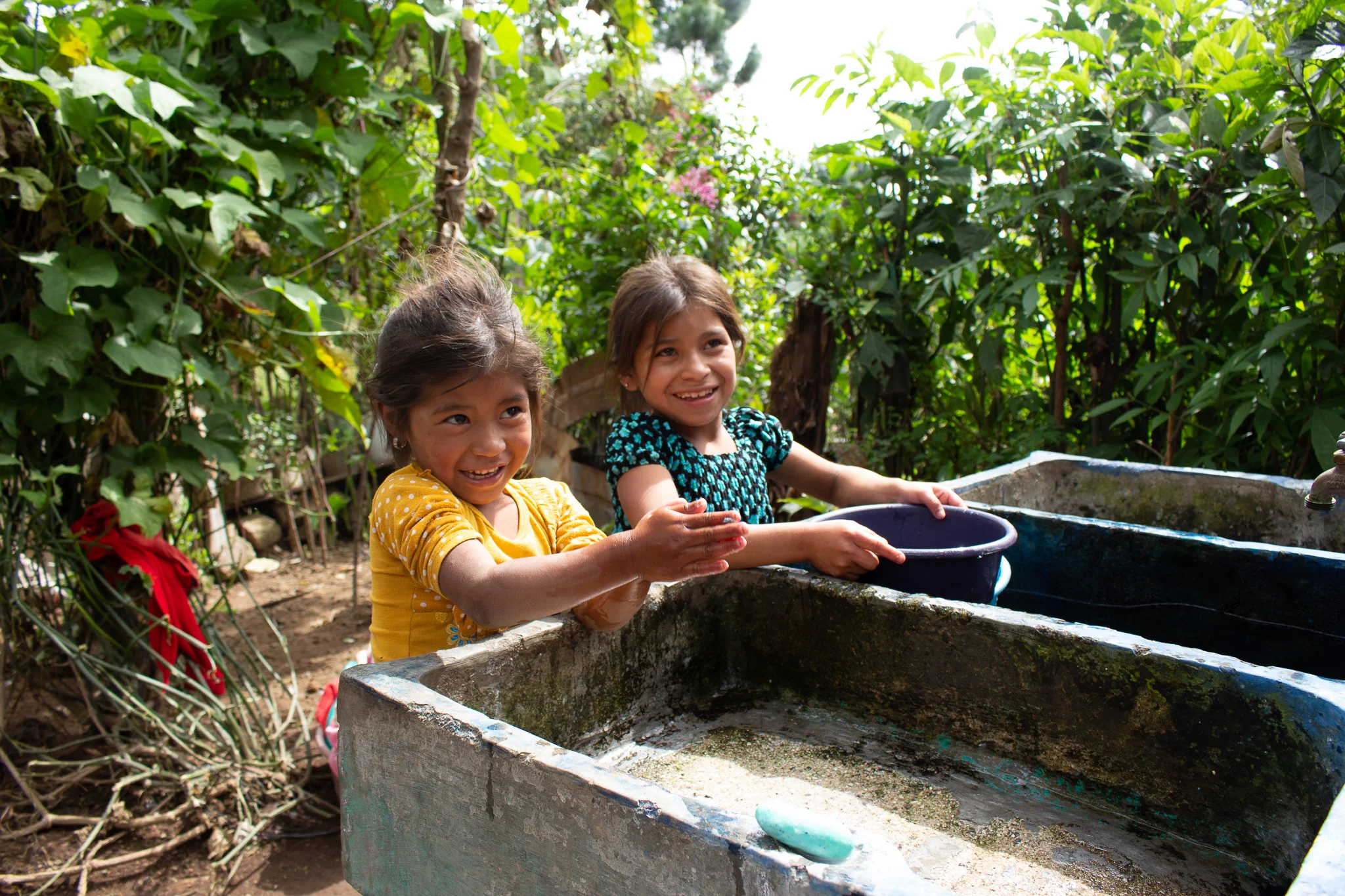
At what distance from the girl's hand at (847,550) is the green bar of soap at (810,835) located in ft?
2.74

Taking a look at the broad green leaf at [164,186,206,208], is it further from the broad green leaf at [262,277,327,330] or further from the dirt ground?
the dirt ground

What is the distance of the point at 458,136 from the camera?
9.48 feet

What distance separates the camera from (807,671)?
167cm

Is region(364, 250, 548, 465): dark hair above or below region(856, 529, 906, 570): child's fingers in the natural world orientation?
above

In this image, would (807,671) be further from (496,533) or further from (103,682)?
(103,682)

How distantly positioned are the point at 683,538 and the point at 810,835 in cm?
45

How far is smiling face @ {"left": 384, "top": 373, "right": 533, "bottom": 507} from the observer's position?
150 centimetres

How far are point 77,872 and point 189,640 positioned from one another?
1.91 ft

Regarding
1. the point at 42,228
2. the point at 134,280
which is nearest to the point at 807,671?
the point at 134,280

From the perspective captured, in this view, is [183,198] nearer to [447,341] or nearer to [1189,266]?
[447,341]

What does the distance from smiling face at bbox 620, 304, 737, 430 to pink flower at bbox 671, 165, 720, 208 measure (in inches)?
99.9

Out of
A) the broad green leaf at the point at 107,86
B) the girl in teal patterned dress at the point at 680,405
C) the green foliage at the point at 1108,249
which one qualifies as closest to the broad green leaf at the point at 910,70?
the green foliage at the point at 1108,249

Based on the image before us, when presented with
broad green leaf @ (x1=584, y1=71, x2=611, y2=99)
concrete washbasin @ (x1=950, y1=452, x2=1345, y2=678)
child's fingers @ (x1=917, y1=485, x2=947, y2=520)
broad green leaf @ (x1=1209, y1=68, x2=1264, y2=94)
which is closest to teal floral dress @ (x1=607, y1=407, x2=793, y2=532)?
child's fingers @ (x1=917, y1=485, x2=947, y2=520)

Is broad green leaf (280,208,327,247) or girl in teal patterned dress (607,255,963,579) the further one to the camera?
broad green leaf (280,208,327,247)
